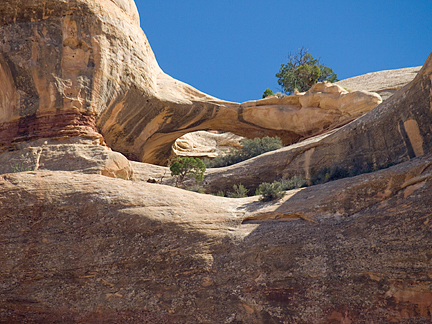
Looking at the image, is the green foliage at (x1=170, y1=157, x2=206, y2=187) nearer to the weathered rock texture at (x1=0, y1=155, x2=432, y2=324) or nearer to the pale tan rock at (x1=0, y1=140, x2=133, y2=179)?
the pale tan rock at (x1=0, y1=140, x2=133, y2=179)

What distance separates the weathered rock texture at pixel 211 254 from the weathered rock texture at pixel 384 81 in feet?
58.3

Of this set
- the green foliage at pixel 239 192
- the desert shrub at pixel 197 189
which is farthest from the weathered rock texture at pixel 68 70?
the green foliage at pixel 239 192

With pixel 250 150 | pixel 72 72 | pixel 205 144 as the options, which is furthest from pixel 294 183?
pixel 205 144

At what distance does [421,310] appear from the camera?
30.2 feet

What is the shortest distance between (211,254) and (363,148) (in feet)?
27.7

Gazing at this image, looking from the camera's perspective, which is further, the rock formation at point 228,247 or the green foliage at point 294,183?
the green foliage at point 294,183

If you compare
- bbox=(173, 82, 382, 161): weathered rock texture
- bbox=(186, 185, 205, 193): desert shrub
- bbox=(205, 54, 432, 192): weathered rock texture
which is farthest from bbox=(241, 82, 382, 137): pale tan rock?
bbox=(186, 185, 205, 193): desert shrub

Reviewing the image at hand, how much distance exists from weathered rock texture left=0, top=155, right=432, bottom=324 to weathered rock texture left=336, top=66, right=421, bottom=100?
17782 mm

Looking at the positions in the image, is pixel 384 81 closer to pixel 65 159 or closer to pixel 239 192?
pixel 239 192

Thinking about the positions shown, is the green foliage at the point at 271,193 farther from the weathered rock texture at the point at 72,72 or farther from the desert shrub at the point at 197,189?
the weathered rock texture at the point at 72,72

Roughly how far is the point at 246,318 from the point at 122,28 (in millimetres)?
15449

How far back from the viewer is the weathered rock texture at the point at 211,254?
9.91m

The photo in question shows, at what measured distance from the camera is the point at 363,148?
1673 cm

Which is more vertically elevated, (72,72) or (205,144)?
(205,144)
